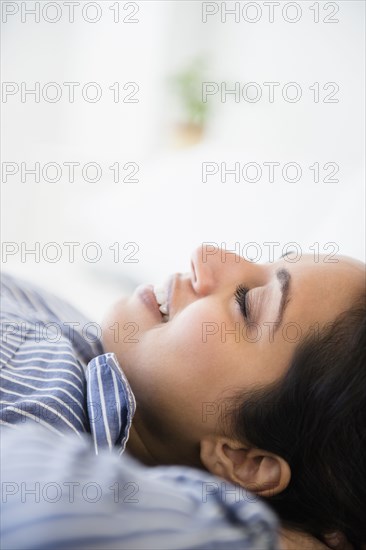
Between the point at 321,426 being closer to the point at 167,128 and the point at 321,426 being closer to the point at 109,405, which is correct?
the point at 109,405

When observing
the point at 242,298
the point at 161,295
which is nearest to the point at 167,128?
the point at 161,295

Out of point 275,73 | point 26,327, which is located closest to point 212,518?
point 26,327

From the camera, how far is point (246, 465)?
795mm

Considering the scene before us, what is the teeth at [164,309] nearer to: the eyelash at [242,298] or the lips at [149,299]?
the lips at [149,299]

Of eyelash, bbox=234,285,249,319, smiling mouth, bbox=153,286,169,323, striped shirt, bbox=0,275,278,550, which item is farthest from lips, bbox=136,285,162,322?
striped shirt, bbox=0,275,278,550

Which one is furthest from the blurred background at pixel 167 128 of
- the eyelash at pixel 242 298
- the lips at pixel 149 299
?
the eyelash at pixel 242 298

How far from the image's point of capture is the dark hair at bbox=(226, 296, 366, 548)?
0.74m

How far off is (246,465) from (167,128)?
6.59 ft

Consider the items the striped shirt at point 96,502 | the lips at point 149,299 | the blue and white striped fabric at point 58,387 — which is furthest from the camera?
the lips at point 149,299

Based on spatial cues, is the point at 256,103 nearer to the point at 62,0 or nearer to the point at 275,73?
the point at 275,73

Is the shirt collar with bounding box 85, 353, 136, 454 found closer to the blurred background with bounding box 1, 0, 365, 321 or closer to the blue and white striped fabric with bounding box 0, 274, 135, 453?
the blue and white striped fabric with bounding box 0, 274, 135, 453

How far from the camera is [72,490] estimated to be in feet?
1.45

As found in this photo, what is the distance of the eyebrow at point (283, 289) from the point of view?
2.60 ft

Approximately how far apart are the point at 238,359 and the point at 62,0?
2.05 metres
